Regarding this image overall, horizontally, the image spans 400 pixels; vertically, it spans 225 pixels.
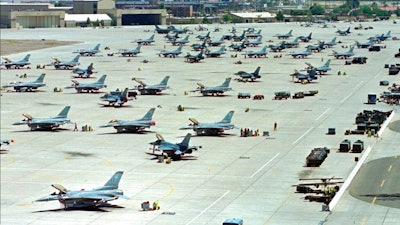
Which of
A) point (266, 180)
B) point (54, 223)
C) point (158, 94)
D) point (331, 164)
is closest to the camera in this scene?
point (54, 223)

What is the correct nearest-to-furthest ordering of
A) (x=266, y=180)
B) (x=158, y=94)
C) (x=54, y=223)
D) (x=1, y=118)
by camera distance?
(x=54, y=223) → (x=266, y=180) → (x=1, y=118) → (x=158, y=94)

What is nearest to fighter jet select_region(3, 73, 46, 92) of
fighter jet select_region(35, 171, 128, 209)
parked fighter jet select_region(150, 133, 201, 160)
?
parked fighter jet select_region(150, 133, 201, 160)

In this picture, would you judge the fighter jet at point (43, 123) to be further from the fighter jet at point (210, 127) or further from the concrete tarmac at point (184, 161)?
the fighter jet at point (210, 127)

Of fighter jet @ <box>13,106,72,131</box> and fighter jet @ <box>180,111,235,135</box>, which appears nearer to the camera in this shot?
fighter jet @ <box>180,111,235,135</box>

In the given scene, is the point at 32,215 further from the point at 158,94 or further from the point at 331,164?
the point at 158,94

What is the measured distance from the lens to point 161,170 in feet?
340

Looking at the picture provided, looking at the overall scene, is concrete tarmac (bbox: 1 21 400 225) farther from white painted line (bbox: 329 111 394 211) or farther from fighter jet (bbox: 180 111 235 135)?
fighter jet (bbox: 180 111 235 135)

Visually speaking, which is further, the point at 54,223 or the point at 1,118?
the point at 1,118

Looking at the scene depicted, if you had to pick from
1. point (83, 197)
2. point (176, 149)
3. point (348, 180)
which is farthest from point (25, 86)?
point (83, 197)

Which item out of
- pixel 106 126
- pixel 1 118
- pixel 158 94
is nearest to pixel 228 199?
pixel 106 126

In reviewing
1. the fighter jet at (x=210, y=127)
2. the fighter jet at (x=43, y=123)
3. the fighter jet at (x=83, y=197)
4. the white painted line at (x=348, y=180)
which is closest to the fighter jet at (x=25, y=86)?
the fighter jet at (x=43, y=123)

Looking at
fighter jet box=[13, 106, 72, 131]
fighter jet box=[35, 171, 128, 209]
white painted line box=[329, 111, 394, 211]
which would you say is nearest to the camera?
fighter jet box=[35, 171, 128, 209]

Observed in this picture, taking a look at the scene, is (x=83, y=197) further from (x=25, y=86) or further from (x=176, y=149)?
(x=25, y=86)

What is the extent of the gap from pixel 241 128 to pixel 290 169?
30.2 m
